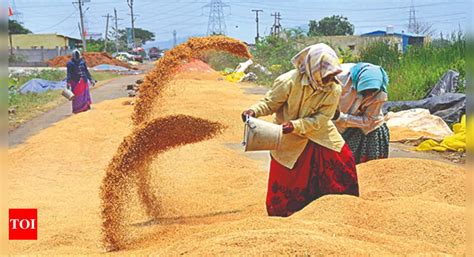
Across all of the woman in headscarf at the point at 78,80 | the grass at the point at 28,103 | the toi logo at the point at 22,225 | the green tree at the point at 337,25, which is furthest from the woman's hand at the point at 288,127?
the green tree at the point at 337,25

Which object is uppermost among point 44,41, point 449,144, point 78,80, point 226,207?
point 44,41

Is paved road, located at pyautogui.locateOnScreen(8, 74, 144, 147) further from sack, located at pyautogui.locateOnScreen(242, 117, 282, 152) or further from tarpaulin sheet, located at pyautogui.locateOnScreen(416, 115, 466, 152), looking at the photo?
tarpaulin sheet, located at pyautogui.locateOnScreen(416, 115, 466, 152)

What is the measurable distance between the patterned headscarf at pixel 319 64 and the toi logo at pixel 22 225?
2255 millimetres

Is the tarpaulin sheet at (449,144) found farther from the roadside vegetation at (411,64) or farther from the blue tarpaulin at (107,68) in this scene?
the blue tarpaulin at (107,68)

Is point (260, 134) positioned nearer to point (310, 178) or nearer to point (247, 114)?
point (247, 114)

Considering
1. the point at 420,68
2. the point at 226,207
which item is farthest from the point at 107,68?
the point at 226,207

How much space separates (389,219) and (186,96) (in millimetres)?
13659

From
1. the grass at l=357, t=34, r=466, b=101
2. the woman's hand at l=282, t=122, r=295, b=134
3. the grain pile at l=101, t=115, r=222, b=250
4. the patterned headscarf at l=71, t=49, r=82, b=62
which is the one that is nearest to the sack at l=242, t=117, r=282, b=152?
the woman's hand at l=282, t=122, r=295, b=134

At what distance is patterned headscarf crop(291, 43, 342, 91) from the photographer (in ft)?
15.4

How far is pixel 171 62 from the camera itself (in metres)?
5.98

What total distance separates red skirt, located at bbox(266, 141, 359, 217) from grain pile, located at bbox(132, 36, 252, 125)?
1321 millimetres

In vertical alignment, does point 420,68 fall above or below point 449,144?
above

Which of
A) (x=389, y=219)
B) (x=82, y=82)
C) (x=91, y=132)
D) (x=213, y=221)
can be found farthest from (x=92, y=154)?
(x=389, y=219)

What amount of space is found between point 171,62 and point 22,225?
1931 mm
